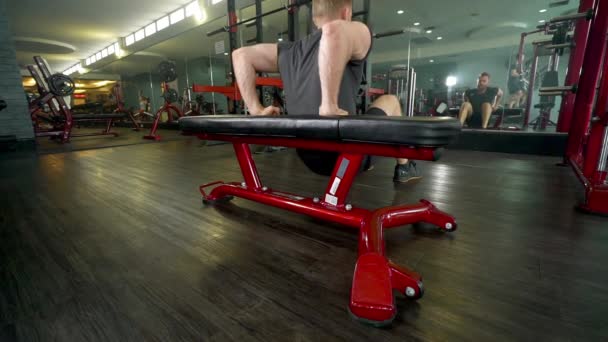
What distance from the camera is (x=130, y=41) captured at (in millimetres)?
9484

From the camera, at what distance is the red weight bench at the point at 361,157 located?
67 cm

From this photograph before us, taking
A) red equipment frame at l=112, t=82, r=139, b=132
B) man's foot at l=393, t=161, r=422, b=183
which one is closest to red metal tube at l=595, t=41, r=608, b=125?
man's foot at l=393, t=161, r=422, b=183

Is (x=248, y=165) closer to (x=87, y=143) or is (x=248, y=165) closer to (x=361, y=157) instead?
(x=361, y=157)

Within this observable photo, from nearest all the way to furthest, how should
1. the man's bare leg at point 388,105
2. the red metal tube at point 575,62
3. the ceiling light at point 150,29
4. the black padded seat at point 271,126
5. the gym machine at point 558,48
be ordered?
the black padded seat at point 271,126
the man's bare leg at point 388,105
the gym machine at point 558,48
the red metal tube at point 575,62
the ceiling light at point 150,29

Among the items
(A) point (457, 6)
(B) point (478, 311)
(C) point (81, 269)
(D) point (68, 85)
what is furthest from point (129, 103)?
(B) point (478, 311)

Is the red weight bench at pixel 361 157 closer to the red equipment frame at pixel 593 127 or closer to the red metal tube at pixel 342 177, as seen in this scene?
the red metal tube at pixel 342 177

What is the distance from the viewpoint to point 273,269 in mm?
873

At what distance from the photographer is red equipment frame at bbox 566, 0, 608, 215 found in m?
1.32

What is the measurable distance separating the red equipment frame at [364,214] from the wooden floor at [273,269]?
0.06m

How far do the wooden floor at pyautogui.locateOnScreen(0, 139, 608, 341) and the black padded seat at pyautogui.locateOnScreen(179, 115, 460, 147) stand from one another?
404mm

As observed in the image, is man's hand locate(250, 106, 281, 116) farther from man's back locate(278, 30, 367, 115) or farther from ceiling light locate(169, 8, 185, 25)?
ceiling light locate(169, 8, 185, 25)

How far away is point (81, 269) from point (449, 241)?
1257mm

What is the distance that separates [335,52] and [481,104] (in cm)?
393

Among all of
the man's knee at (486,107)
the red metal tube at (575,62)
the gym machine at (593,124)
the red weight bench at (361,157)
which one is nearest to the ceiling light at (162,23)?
the man's knee at (486,107)
